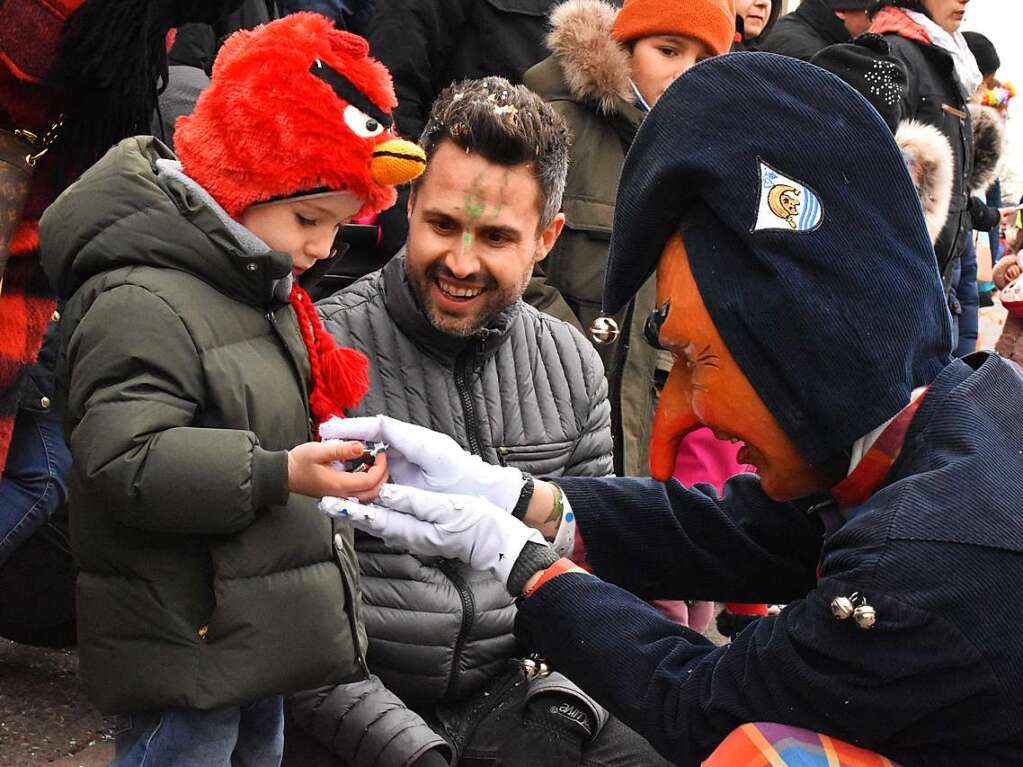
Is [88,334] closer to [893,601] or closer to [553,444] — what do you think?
[553,444]

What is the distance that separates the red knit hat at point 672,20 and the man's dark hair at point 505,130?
0.80 meters

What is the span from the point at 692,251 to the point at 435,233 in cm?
95

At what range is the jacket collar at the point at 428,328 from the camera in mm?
2510

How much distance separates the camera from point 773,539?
6.73 ft

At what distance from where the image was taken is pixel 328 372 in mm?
2131

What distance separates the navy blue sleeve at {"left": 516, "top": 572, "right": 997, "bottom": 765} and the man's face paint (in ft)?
0.66

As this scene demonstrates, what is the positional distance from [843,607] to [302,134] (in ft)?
3.68

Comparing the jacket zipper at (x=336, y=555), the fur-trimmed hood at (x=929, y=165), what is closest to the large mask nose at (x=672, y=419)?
the jacket zipper at (x=336, y=555)

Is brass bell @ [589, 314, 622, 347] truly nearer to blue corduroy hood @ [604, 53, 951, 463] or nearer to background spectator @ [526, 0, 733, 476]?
background spectator @ [526, 0, 733, 476]

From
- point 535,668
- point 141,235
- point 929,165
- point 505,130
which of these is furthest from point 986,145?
point 141,235

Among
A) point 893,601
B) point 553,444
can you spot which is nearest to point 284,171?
point 553,444

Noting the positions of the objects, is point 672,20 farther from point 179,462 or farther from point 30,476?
point 179,462

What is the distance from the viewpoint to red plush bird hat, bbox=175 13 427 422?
2025mm

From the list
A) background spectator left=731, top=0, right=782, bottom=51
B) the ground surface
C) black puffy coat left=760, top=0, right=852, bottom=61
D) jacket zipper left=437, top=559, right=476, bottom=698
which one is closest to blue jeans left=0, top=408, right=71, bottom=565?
the ground surface
